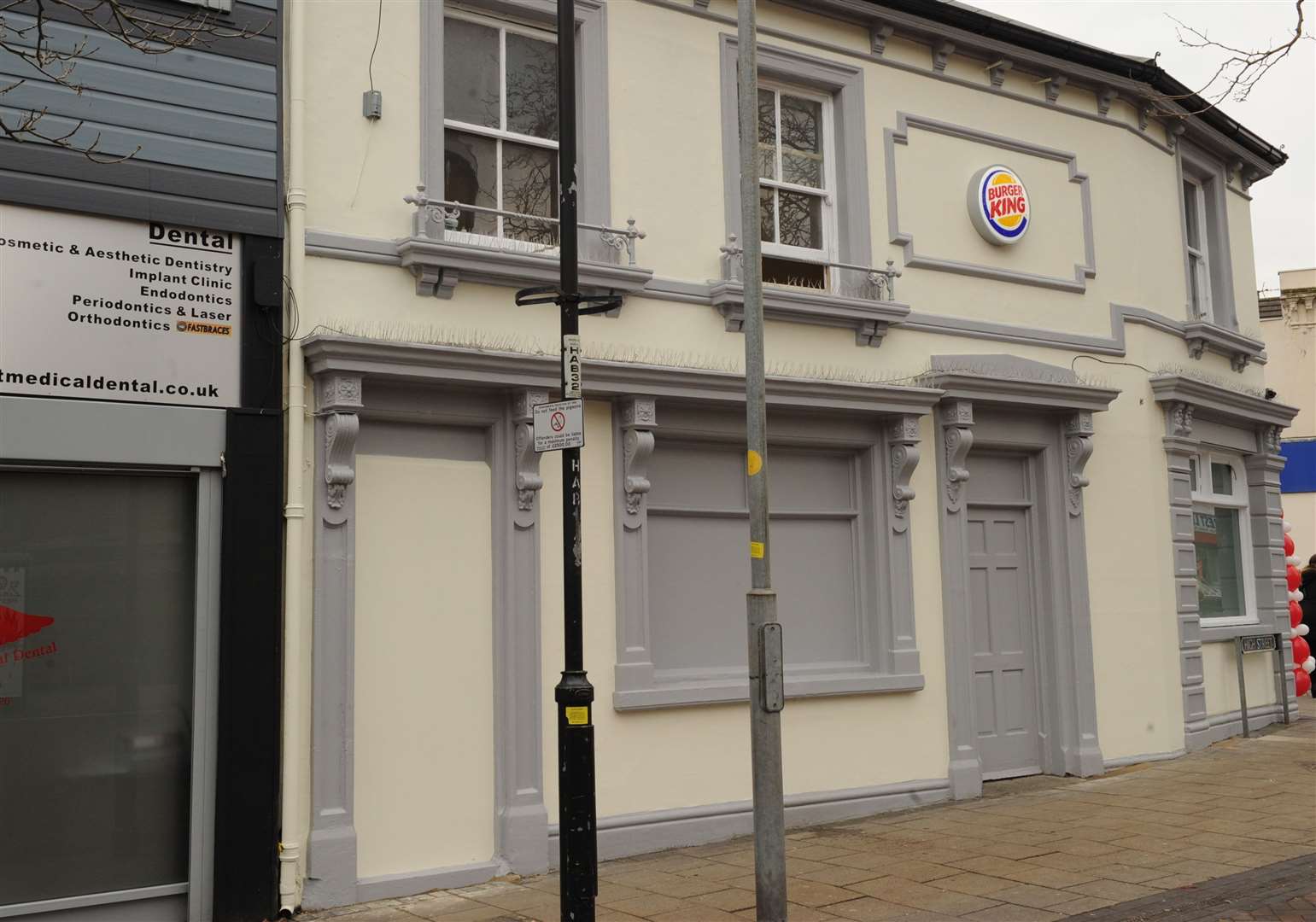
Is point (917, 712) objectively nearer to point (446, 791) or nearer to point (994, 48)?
point (446, 791)

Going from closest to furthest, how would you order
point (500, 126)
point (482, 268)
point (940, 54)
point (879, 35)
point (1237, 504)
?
1. point (482, 268)
2. point (500, 126)
3. point (879, 35)
4. point (940, 54)
5. point (1237, 504)

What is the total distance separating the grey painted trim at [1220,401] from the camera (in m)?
13.3

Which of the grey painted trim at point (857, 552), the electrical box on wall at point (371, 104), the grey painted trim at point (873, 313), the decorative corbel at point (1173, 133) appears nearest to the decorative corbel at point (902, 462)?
the grey painted trim at point (857, 552)

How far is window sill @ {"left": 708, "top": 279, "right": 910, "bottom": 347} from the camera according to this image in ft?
Result: 33.4

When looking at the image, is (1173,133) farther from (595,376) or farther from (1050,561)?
(595,376)

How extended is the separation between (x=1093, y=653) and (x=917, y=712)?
2.39 meters

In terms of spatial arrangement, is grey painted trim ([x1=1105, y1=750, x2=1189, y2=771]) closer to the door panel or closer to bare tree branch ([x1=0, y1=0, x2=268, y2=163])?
the door panel

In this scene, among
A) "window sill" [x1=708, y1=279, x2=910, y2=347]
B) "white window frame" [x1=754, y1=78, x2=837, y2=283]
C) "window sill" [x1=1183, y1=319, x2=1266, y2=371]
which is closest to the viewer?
"window sill" [x1=708, y1=279, x2=910, y2=347]

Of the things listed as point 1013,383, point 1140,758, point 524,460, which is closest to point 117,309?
point 524,460

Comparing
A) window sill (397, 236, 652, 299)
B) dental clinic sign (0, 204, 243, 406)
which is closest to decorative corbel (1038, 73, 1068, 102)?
window sill (397, 236, 652, 299)

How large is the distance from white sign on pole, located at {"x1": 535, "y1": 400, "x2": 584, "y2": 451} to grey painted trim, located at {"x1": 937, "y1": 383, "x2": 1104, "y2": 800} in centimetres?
561

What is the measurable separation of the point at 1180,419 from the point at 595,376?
7368 mm

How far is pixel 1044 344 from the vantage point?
12.5 meters

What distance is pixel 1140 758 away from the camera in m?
12.6
